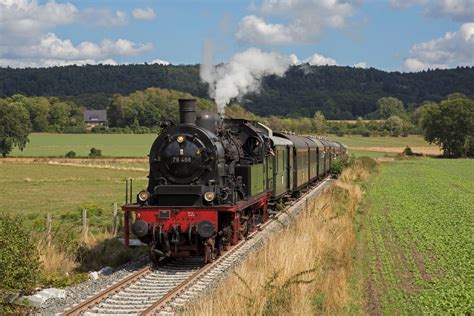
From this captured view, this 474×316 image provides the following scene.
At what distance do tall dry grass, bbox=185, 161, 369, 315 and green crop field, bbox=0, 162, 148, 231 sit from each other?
41.0ft

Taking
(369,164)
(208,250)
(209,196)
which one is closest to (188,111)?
(209,196)

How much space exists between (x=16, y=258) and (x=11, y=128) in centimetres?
7843

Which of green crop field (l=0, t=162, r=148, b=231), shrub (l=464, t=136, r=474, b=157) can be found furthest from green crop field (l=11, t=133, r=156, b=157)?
shrub (l=464, t=136, r=474, b=157)

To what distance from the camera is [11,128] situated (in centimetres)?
8544

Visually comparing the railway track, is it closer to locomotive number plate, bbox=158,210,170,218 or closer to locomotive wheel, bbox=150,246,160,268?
locomotive wheel, bbox=150,246,160,268

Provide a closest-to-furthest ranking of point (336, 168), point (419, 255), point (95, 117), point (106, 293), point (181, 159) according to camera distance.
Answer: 1. point (106, 293)
2. point (181, 159)
3. point (419, 255)
4. point (336, 168)
5. point (95, 117)

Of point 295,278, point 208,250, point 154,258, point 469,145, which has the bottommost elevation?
point 154,258

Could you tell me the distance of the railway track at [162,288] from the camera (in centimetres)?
1056

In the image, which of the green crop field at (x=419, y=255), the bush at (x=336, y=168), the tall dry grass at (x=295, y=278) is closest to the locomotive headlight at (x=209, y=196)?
the tall dry grass at (x=295, y=278)

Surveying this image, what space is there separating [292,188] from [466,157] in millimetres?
80372

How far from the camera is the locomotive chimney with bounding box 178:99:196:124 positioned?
1543cm

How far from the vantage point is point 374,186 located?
40.9m

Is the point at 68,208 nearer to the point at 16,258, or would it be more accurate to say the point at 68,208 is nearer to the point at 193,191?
the point at 193,191

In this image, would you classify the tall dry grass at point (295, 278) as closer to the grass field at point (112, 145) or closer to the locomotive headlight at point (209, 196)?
the locomotive headlight at point (209, 196)
